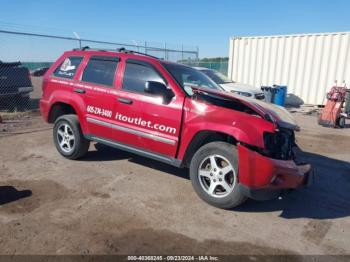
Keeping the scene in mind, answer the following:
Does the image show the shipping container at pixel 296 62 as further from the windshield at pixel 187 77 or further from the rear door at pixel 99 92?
the rear door at pixel 99 92

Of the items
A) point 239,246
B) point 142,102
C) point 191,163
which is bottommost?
point 239,246

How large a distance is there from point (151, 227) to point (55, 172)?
7.44ft

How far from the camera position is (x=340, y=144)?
7.84 meters

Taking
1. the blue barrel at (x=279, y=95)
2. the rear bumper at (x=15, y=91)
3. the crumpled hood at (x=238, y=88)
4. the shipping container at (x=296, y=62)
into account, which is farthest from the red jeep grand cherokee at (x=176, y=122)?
the shipping container at (x=296, y=62)

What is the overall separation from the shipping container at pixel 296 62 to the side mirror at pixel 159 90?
11.4 meters

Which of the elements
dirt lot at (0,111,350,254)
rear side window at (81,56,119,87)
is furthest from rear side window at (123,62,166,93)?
dirt lot at (0,111,350,254)

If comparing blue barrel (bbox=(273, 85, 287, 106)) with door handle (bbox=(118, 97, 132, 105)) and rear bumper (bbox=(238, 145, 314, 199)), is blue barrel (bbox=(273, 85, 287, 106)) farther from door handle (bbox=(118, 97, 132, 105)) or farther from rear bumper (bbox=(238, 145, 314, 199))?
rear bumper (bbox=(238, 145, 314, 199))

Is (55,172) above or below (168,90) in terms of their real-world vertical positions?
below

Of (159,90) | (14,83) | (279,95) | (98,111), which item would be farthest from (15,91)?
(279,95)

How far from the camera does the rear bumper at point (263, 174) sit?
3508mm

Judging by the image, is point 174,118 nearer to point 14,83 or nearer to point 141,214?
point 141,214

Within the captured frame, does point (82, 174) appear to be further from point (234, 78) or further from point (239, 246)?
point (234, 78)

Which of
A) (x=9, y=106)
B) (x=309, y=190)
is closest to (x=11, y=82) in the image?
(x=9, y=106)

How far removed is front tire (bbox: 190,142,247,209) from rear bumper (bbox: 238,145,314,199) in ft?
0.48
